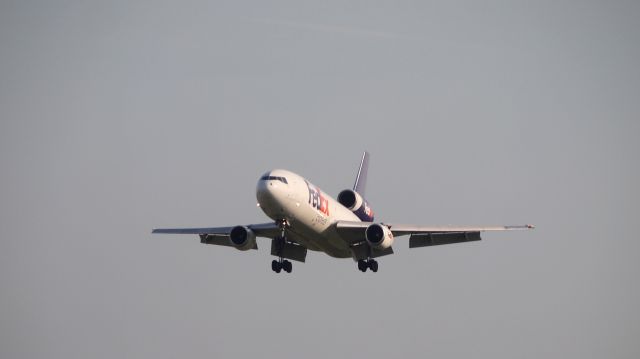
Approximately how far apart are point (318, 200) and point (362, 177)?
20.9 meters

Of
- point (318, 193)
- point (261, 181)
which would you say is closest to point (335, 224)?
point (318, 193)

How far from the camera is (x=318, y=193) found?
6138cm

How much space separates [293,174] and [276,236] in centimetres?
738

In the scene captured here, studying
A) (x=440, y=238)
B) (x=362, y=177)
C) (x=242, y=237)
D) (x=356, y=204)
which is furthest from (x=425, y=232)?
(x=362, y=177)

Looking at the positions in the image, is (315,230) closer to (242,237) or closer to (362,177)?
(242,237)

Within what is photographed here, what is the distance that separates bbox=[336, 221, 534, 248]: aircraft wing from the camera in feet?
206

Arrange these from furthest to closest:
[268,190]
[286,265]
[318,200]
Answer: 1. [286,265]
2. [318,200]
3. [268,190]

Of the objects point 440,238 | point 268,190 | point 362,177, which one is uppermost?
point 362,177

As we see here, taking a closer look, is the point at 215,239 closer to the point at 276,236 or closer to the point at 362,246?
the point at 276,236

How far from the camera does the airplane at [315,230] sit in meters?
57.9

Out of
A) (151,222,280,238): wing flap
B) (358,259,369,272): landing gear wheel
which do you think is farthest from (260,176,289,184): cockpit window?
(358,259,369,272): landing gear wheel

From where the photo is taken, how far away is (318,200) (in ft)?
200

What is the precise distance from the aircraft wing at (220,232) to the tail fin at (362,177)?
50.4ft

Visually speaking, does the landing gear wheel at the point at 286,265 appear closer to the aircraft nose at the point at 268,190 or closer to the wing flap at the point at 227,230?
the wing flap at the point at 227,230
